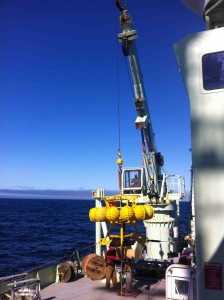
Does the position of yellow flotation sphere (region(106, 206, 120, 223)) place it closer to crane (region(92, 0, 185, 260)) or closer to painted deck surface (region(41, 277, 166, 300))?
painted deck surface (region(41, 277, 166, 300))

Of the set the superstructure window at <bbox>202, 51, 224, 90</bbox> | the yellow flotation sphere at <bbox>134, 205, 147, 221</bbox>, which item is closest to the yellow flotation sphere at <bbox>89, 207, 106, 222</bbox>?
the yellow flotation sphere at <bbox>134, 205, 147, 221</bbox>

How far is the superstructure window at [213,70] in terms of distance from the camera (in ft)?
13.1

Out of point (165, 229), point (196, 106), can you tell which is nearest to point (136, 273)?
point (165, 229)

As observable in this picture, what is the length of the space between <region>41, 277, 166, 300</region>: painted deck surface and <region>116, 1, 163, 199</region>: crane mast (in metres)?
8.07

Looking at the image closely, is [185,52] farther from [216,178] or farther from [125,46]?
[125,46]

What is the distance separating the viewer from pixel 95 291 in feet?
38.0

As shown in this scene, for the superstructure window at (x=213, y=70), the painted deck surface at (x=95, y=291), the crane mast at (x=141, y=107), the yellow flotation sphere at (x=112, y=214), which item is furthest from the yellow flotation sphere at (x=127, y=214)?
the crane mast at (x=141, y=107)

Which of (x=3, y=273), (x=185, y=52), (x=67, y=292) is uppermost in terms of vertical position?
(x=185, y=52)

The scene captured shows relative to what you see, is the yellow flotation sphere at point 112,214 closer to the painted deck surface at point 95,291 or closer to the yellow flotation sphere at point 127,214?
the yellow flotation sphere at point 127,214

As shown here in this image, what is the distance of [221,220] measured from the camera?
385 cm

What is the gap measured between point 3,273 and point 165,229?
60.4 ft

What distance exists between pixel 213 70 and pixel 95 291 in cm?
1012

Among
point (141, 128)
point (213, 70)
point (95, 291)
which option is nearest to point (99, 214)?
point (95, 291)

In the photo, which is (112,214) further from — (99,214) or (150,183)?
(150,183)
